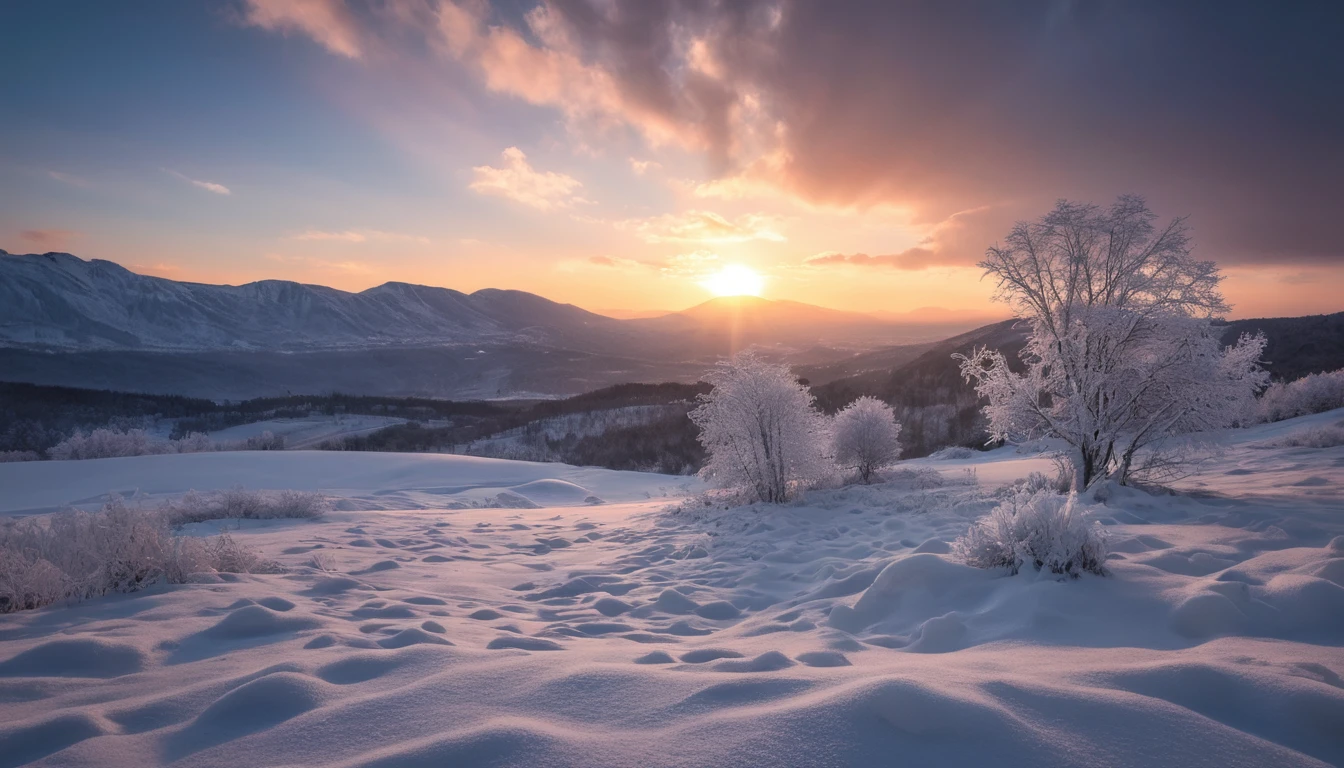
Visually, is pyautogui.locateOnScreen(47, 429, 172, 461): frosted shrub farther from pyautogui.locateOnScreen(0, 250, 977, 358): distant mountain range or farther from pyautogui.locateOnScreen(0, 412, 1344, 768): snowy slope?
pyautogui.locateOnScreen(0, 250, 977, 358): distant mountain range

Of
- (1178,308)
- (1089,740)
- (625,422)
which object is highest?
(1178,308)

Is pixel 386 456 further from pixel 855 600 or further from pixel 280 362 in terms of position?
pixel 280 362

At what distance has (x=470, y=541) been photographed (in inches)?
361

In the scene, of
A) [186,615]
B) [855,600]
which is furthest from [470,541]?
[855,600]

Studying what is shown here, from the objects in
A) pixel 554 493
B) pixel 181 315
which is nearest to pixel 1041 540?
pixel 554 493

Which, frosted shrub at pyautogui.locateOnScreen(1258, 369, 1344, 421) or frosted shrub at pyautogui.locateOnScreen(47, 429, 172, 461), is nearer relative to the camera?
frosted shrub at pyautogui.locateOnScreen(1258, 369, 1344, 421)

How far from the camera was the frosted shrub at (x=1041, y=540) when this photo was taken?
4.49 m

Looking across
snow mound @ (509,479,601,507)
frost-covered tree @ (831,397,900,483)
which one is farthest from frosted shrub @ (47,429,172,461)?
frost-covered tree @ (831,397,900,483)

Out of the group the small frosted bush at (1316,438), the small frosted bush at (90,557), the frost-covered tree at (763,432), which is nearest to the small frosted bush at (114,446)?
the small frosted bush at (90,557)

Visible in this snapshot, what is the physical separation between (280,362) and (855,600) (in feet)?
437

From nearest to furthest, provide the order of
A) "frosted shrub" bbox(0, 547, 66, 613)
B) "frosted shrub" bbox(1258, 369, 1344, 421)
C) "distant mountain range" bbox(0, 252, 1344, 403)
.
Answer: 1. "frosted shrub" bbox(0, 547, 66, 613)
2. "frosted shrub" bbox(1258, 369, 1344, 421)
3. "distant mountain range" bbox(0, 252, 1344, 403)

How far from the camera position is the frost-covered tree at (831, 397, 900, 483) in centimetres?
1434

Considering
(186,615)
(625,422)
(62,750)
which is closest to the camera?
(62,750)

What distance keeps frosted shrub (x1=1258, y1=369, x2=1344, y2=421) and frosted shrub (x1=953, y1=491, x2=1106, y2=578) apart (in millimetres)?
18342
